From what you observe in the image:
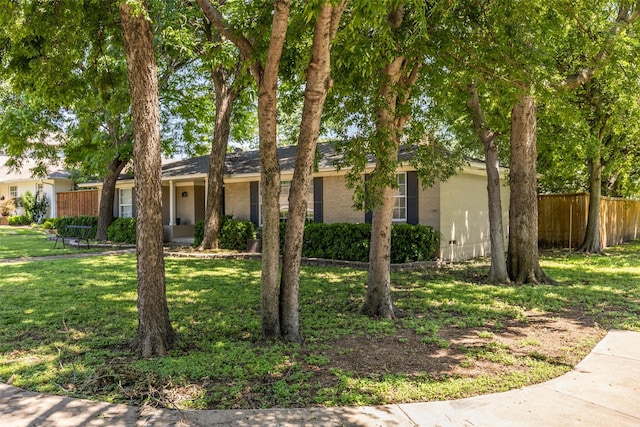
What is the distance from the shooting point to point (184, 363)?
500 centimetres

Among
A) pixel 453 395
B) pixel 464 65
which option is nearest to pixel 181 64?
pixel 464 65

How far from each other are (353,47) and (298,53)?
1.46m

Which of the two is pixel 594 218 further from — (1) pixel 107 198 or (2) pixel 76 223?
(2) pixel 76 223

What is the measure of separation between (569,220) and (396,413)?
699 inches

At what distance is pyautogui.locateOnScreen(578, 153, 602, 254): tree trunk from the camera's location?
17.4 m

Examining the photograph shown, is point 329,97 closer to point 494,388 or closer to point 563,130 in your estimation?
point 494,388

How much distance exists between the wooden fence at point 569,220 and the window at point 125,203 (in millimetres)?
18686

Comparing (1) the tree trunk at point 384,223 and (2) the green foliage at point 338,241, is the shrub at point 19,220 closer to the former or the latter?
(2) the green foliage at point 338,241

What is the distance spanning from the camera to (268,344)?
5.72 meters

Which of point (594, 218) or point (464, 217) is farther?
point (594, 218)

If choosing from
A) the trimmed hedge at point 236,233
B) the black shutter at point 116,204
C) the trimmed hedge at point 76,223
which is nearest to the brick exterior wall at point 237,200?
the trimmed hedge at point 236,233

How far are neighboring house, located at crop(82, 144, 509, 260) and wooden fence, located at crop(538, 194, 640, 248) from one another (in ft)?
6.96

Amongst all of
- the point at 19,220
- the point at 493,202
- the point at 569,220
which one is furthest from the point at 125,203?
the point at 569,220

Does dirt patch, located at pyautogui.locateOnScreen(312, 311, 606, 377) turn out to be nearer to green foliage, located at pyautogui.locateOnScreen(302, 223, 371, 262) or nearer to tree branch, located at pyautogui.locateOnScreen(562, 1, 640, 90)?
tree branch, located at pyautogui.locateOnScreen(562, 1, 640, 90)
